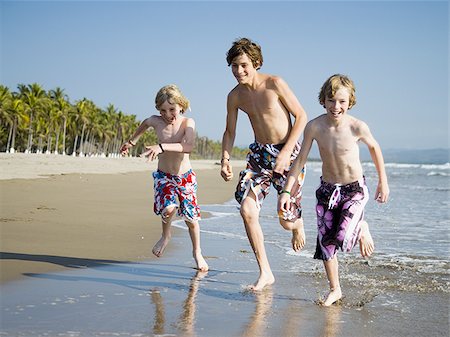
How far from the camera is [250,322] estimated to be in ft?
12.0

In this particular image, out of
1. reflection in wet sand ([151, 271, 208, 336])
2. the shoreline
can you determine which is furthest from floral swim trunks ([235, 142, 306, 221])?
the shoreline

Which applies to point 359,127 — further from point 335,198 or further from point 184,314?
point 184,314

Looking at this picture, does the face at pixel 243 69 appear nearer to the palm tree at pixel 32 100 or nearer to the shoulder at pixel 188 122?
the shoulder at pixel 188 122

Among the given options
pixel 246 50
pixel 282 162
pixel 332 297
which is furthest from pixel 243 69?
pixel 332 297

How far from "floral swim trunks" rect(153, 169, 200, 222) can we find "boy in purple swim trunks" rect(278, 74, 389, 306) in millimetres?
1434

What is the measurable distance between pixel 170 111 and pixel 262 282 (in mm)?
1866

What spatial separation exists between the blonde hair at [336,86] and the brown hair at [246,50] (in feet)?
2.67

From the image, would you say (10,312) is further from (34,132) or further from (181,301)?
(34,132)

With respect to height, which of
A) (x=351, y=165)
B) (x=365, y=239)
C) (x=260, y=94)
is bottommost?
(x=365, y=239)

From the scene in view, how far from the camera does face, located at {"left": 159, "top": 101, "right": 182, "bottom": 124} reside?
558cm

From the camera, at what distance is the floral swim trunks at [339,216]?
170 inches

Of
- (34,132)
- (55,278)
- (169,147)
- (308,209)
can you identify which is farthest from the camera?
(34,132)

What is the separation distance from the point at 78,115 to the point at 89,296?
81.4m

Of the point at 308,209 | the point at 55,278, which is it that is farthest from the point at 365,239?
the point at 308,209
